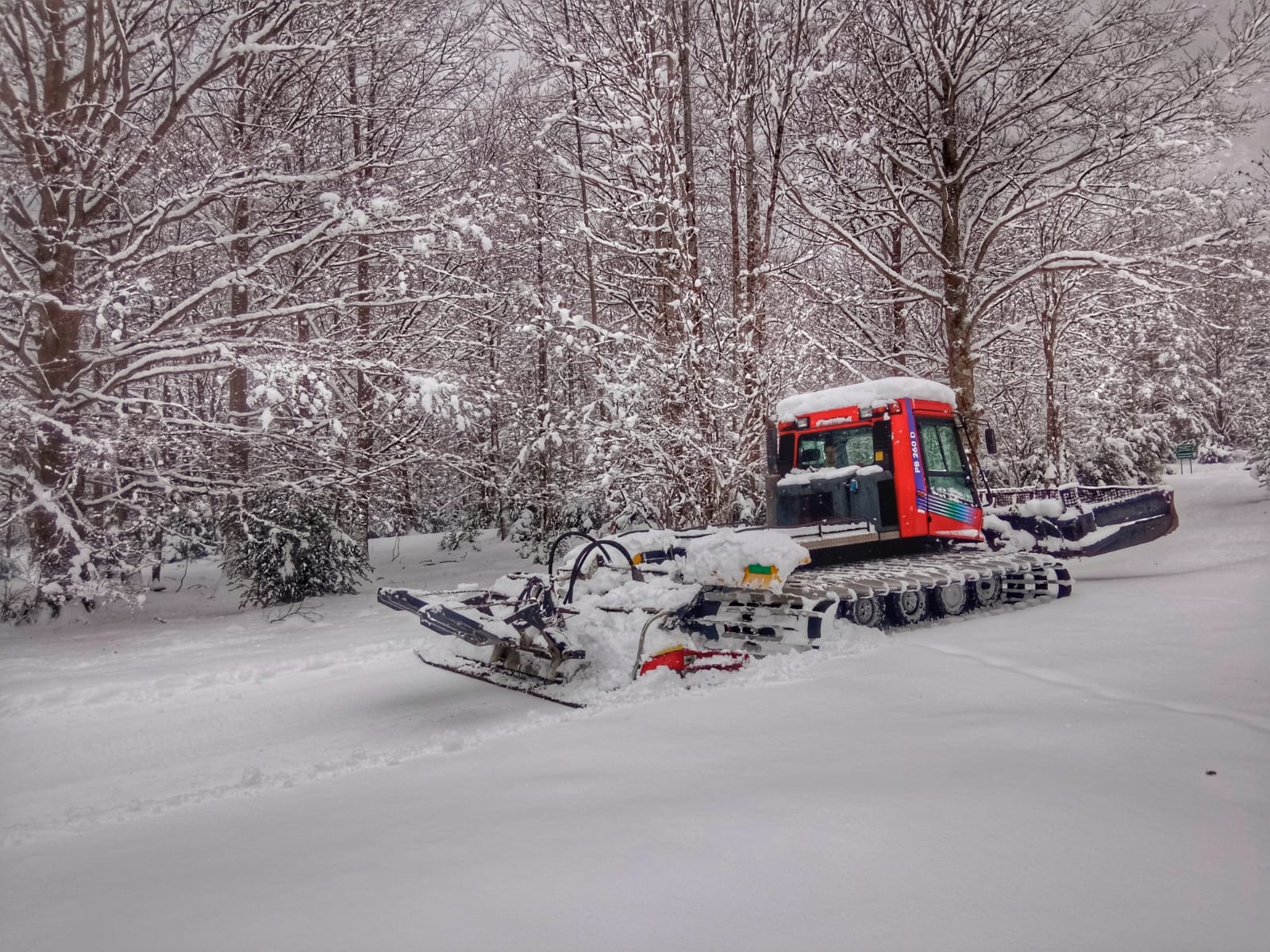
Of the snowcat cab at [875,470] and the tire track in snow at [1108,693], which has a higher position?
the snowcat cab at [875,470]

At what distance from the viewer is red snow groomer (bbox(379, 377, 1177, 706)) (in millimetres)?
6215

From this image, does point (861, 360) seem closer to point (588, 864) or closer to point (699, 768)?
point (699, 768)

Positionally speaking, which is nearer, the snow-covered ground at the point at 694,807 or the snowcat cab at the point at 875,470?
the snow-covered ground at the point at 694,807

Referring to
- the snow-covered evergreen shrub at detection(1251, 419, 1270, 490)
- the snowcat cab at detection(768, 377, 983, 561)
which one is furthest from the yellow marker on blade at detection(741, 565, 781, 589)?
the snow-covered evergreen shrub at detection(1251, 419, 1270, 490)

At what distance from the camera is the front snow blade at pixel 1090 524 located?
1023 centimetres

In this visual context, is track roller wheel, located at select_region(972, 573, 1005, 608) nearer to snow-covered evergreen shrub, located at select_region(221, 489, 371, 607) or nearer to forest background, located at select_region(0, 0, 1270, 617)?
forest background, located at select_region(0, 0, 1270, 617)

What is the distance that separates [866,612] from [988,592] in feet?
7.31

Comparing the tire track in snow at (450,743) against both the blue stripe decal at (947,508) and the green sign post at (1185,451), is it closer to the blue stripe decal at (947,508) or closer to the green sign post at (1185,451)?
the blue stripe decal at (947,508)

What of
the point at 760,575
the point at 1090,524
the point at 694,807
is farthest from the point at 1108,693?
the point at 1090,524

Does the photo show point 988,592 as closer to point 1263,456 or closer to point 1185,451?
point 1263,456

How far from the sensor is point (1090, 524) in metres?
10.4

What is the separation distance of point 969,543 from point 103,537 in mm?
10293

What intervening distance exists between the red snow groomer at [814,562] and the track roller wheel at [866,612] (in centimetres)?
2

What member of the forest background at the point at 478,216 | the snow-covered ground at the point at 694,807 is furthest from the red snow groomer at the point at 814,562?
the forest background at the point at 478,216
